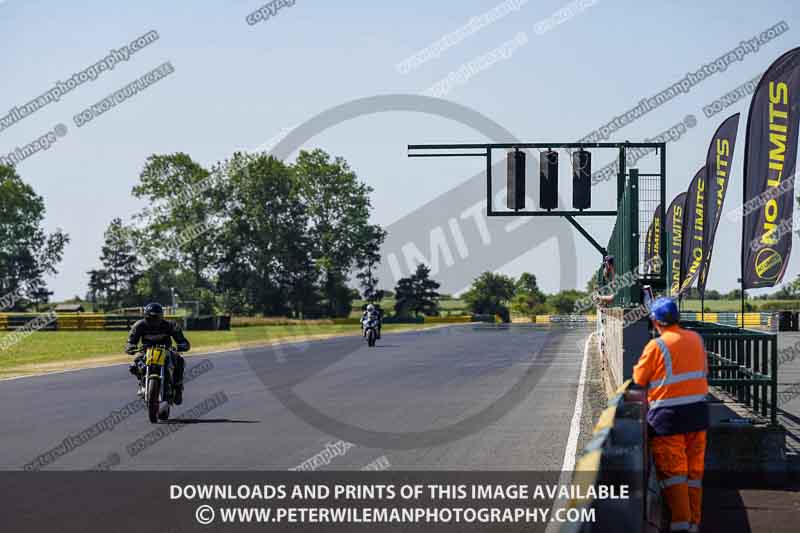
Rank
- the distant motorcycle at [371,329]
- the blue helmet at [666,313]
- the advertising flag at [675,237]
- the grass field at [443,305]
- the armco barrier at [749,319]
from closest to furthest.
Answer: the blue helmet at [666,313] < the advertising flag at [675,237] < the distant motorcycle at [371,329] < the armco barrier at [749,319] < the grass field at [443,305]

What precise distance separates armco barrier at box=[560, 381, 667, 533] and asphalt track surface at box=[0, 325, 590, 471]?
3111 mm

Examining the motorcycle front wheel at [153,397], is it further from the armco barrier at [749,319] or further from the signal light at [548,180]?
the armco barrier at [749,319]

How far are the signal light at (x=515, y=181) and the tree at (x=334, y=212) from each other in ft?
234

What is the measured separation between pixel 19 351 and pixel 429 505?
33.1 metres

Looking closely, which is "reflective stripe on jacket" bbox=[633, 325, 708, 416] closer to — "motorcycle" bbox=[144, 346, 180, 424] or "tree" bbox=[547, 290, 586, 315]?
"motorcycle" bbox=[144, 346, 180, 424]

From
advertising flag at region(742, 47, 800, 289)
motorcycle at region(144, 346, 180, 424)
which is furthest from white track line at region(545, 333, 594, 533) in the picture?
motorcycle at region(144, 346, 180, 424)

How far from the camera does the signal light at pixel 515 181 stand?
29578 millimetres

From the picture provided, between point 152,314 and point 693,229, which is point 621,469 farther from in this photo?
point 693,229

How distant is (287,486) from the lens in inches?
360

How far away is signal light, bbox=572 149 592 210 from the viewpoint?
28.9m

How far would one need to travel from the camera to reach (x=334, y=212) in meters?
103

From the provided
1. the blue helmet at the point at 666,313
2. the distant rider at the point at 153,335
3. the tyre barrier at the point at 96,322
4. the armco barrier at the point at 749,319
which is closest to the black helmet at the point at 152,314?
the distant rider at the point at 153,335

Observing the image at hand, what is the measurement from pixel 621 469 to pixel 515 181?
77.8 ft

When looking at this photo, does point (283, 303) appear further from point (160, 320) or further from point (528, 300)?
point (160, 320)
